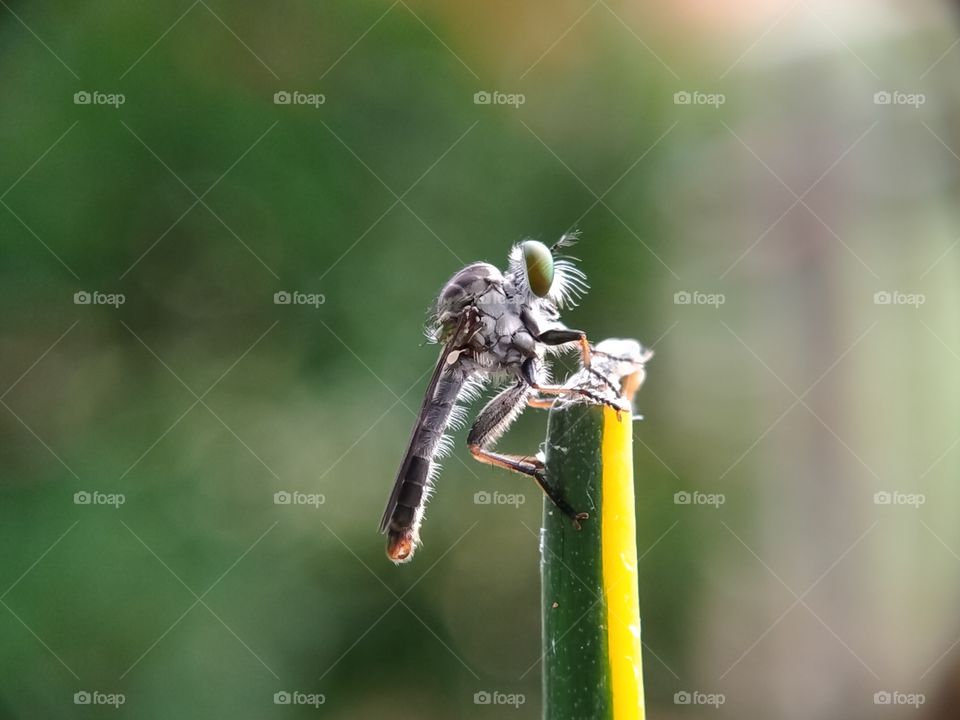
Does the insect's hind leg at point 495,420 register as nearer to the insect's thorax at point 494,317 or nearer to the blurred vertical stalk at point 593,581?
the insect's thorax at point 494,317

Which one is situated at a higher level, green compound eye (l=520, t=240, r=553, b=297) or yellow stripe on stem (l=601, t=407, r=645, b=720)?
green compound eye (l=520, t=240, r=553, b=297)

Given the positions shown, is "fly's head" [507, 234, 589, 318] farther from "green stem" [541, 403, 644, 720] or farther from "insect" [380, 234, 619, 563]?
"green stem" [541, 403, 644, 720]

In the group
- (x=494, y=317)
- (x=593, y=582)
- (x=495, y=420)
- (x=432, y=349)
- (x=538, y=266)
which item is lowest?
(x=593, y=582)

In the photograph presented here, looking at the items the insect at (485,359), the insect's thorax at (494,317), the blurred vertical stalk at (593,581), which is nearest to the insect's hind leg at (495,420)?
the insect at (485,359)

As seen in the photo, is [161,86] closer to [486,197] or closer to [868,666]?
[486,197]

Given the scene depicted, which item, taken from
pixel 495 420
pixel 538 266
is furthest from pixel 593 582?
pixel 538 266

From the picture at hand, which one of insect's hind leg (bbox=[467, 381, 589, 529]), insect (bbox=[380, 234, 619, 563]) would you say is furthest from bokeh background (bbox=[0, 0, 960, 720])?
insect's hind leg (bbox=[467, 381, 589, 529])

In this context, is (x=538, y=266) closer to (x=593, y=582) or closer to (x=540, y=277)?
(x=540, y=277)
